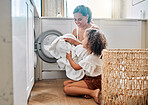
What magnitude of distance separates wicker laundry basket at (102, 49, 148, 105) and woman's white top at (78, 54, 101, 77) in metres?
0.39

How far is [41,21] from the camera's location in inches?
109

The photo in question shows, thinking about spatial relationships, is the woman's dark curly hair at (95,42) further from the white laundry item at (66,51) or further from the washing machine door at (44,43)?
the washing machine door at (44,43)

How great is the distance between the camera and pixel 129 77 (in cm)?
138

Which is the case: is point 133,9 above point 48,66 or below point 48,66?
above

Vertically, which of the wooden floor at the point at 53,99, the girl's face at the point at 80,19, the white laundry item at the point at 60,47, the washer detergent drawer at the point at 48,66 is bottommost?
the wooden floor at the point at 53,99

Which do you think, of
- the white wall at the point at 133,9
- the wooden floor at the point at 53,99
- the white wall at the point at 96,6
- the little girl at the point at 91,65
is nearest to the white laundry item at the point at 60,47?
the little girl at the point at 91,65

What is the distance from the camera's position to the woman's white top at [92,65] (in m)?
1.83

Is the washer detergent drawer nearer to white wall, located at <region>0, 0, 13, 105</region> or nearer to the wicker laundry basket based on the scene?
the wicker laundry basket

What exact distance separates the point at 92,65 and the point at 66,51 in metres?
0.53

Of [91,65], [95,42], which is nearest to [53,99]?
[91,65]

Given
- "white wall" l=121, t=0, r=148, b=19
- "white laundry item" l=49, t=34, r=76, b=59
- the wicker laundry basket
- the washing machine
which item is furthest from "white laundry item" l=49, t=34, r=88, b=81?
"white wall" l=121, t=0, r=148, b=19

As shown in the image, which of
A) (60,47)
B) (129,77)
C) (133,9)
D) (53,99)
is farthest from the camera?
(133,9)

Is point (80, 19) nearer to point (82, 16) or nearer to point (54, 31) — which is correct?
point (82, 16)

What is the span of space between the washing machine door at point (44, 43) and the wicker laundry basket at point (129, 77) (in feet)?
4.17
